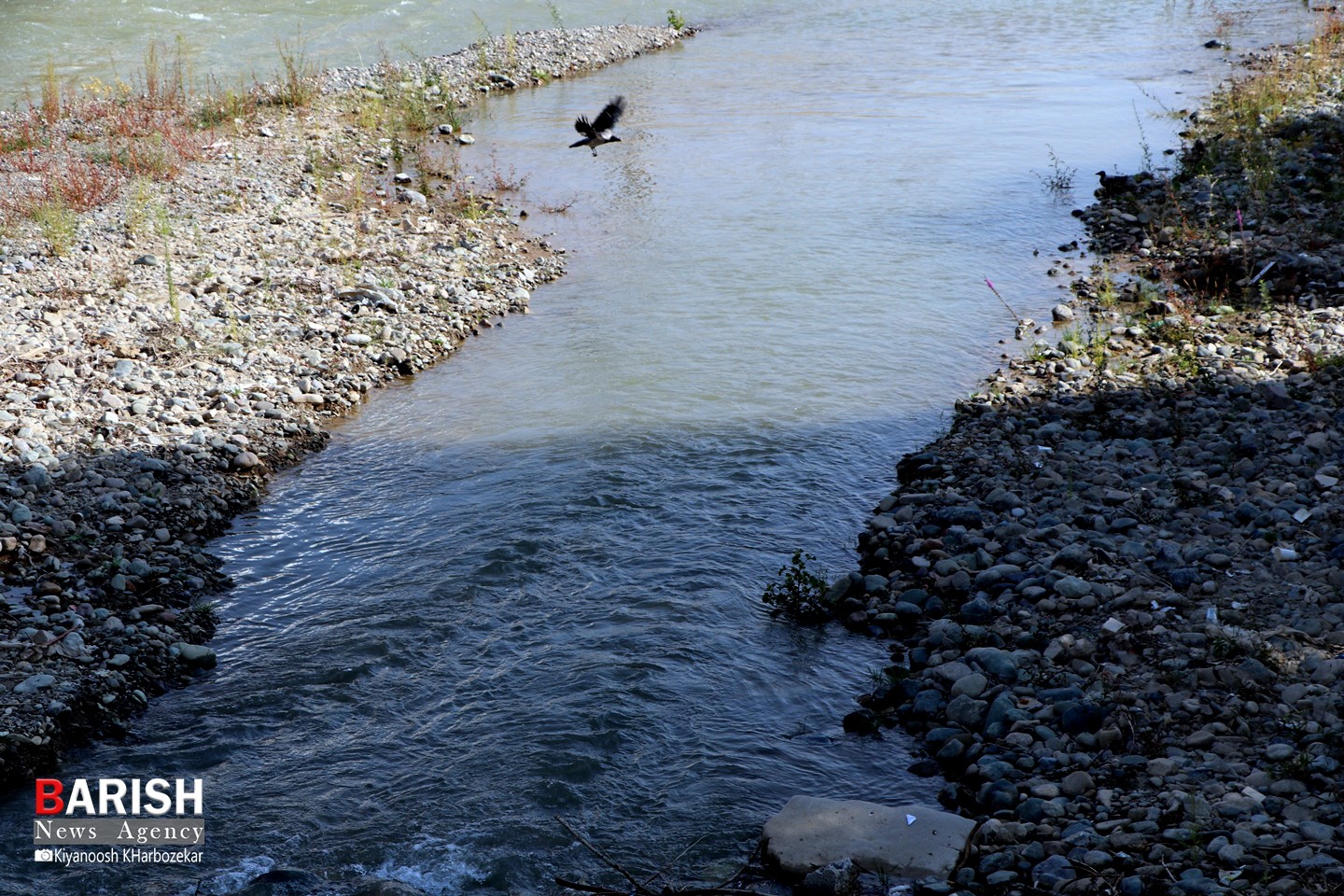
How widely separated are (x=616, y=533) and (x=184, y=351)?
4138mm

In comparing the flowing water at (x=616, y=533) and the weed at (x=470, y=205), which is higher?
the weed at (x=470, y=205)

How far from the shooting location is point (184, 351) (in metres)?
8.78

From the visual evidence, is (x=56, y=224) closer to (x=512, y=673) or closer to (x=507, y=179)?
(x=507, y=179)

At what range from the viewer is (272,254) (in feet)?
35.7

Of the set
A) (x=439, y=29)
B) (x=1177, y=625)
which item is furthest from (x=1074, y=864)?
(x=439, y=29)

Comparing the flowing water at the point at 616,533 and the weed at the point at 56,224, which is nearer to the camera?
the flowing water at the point at 616,533

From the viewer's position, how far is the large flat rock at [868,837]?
4.34m

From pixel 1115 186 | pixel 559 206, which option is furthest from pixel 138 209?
pixel 1115 186

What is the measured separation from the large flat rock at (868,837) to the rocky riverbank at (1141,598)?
11 centimetres

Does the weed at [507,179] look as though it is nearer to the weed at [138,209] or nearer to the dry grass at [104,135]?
the dry grass at [104,135]

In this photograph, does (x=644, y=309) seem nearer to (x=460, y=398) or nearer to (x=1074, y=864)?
(x=460, y=398)

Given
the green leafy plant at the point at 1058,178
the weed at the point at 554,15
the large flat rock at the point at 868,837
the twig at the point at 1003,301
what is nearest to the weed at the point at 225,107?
the weed at the point at 554,15

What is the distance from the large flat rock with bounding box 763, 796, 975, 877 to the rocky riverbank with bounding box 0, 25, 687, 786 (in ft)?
10.5

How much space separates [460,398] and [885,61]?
55.0 ft
